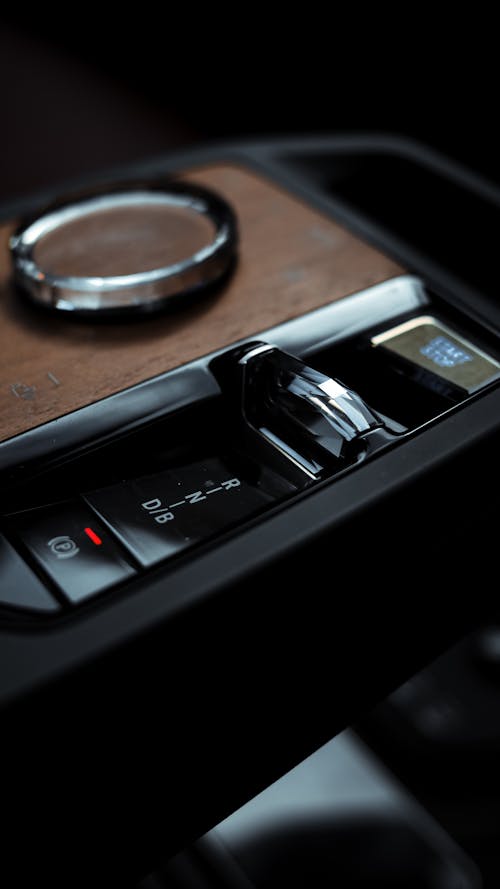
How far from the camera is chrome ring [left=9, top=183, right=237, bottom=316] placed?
47 centimetres

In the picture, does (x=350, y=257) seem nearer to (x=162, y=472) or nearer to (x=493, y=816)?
(x=162, y=472)

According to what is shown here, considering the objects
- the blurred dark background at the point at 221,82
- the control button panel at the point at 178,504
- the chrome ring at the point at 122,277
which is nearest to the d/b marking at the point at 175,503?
the control button panel at the point at 178,504

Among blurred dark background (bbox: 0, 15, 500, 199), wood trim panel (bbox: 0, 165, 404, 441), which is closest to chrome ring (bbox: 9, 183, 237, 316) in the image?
wood trim panel (bbox: 0, 165, 404, 441)

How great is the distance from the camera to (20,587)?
0.36m

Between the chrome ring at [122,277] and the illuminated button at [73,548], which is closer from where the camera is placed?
the illuminated button at [73,548]

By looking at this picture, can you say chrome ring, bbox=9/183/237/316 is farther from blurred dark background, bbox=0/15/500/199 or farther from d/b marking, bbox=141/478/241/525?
blurred dark background, bbox=0/15/500/199

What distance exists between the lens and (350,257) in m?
0.52

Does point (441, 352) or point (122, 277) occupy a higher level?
point (122, 277)

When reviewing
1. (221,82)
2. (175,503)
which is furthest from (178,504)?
(221,82)

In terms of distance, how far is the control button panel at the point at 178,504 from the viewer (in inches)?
14.8

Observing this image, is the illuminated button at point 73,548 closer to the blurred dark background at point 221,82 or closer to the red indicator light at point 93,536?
the red indicator light at point 93,536

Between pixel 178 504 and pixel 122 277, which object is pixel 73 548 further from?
pixel 122 277

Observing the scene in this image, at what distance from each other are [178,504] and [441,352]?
0.53 feet

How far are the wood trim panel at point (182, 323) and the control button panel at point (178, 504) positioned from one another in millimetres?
52
